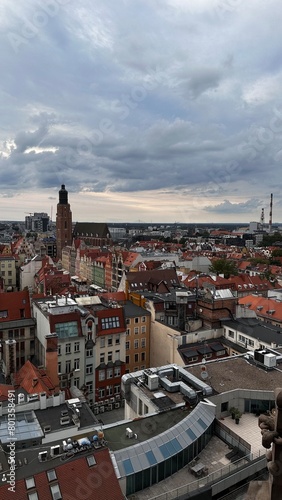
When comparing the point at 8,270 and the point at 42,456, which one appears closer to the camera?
the point at 42,456

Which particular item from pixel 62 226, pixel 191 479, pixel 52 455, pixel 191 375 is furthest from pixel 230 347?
pixel 62 226

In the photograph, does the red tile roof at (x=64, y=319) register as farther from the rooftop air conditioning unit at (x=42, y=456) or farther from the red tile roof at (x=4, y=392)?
the rooftop air conditioning unit at (x=42, y=456)

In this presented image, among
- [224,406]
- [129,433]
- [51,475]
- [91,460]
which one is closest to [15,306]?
[129,433]

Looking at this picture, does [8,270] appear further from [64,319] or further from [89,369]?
[89,369]

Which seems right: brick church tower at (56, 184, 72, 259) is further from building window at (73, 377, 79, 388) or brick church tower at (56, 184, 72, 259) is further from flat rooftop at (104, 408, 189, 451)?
flat rooftop at (104, 408, 189, 451)

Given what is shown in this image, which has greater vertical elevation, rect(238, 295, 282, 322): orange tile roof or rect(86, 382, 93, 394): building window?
rect(238, 295, 282, 322): orange tile roof

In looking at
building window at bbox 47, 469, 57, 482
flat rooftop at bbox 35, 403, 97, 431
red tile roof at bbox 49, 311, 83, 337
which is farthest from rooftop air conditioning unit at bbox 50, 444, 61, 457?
red tile roof at bbox 49, 311, 83, 337

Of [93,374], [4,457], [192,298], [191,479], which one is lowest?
[93,374]

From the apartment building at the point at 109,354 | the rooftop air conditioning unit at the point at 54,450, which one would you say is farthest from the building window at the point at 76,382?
the rooftop air conditioning unit at the point at 54,450

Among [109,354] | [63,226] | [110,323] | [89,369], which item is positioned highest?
[63,226]

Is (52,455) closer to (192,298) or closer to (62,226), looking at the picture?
(192,298)

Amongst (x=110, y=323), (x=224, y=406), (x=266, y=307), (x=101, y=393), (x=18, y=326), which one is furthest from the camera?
(x=266, y=307)
